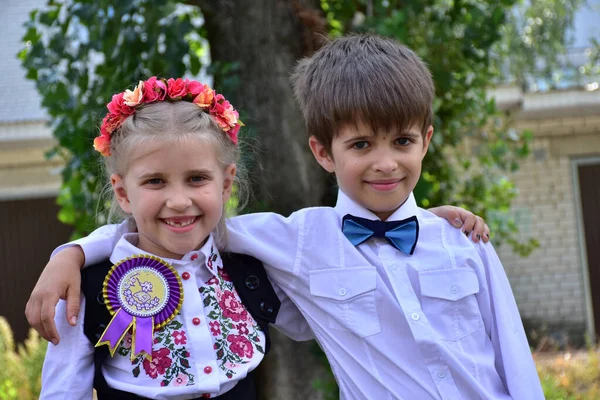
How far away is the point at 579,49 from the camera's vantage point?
944cm

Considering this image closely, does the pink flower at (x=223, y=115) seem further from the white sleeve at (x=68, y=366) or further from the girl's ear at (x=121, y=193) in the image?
the white sleeve at (x=68, y=366)

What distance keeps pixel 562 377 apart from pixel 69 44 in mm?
3792

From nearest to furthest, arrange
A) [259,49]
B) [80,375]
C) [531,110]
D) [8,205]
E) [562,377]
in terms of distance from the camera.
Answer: [80,375] < [259,49] < [562,377] < [531,110] < [8,205]

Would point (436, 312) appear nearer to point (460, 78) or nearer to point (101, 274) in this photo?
point (101, 274)

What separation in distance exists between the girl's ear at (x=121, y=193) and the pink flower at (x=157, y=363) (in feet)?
1.39

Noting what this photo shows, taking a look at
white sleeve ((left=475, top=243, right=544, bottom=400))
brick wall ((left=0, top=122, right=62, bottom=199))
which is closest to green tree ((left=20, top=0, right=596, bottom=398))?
white sleeve ((left=475, top=243, right=544, bottom=400))

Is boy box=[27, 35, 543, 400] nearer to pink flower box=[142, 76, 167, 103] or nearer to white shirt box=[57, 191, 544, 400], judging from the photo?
white shirt box=[57, 191, 544, 400]

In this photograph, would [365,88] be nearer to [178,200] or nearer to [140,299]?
[178,200]

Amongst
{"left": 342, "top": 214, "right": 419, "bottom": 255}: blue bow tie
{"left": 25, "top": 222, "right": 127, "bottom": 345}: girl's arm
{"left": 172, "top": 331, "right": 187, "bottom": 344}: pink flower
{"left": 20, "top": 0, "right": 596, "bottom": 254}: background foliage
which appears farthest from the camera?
{"left": 20, "top": 0, "right": 596, "bottom": 254}: background foliage

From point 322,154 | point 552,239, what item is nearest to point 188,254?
point 322,154

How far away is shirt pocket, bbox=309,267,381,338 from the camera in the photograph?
2.42 metres

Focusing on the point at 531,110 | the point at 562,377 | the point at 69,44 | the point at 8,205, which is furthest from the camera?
the point at 8,205

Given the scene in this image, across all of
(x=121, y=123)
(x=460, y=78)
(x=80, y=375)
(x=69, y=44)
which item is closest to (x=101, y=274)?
(x=80, y=375)

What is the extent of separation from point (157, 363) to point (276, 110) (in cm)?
178
